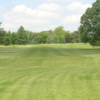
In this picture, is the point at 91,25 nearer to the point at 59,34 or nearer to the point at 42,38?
the point at 59,34

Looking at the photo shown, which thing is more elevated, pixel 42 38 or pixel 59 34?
pixel 59 34

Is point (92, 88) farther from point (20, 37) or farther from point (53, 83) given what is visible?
point (20, 37)

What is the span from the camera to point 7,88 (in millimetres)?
7770

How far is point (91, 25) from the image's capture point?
5103cm

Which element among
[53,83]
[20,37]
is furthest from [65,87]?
[20,37]

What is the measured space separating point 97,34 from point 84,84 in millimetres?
42283

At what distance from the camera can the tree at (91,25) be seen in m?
49.3

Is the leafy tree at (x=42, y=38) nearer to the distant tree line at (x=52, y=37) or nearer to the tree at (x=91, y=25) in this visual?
the distant tree line at (x=52, y=37)

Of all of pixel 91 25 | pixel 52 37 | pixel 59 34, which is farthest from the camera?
pixel 52 37

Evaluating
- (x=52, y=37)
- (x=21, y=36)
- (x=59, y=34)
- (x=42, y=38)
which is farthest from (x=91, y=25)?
(x=42, y=38)

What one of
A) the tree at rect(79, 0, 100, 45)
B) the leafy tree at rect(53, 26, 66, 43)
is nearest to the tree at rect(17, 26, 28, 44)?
the leafy tree at rect(53, 26, 66, 43)

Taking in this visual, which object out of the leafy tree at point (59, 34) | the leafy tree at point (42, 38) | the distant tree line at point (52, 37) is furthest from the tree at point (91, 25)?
the leafy tree at point (42, 38)

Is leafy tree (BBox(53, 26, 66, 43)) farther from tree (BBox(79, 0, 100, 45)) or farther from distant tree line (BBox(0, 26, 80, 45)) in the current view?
tree (BBox(79, 0, 100, 45))

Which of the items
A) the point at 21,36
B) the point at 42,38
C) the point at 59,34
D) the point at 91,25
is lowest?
the point at 42,38
